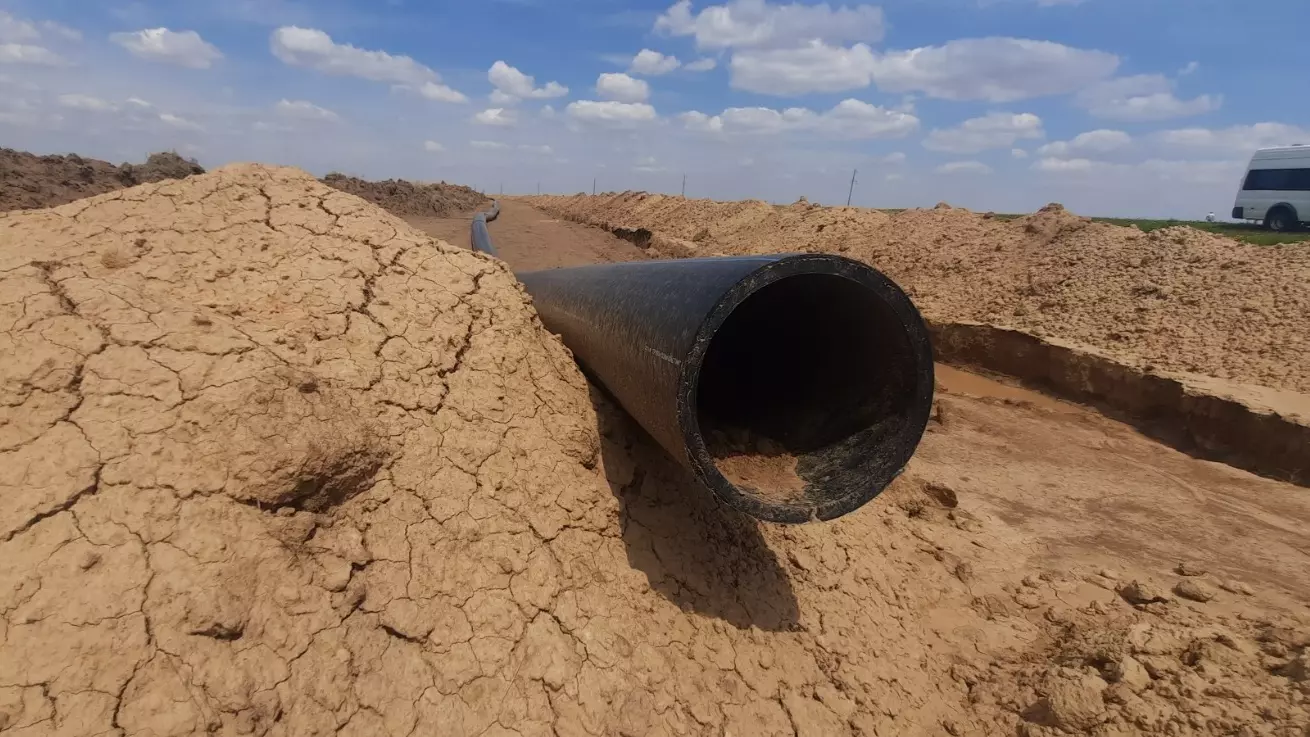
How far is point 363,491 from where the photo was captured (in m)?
2.63

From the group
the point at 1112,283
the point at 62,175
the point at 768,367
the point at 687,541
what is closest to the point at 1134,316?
the point at 1112,283

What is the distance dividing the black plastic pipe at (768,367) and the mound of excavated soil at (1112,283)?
285 inches

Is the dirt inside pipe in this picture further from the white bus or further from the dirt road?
the white bus

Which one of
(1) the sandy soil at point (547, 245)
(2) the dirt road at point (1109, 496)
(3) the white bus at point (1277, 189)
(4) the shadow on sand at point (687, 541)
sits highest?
(3) the white bus at point (1277, 189)

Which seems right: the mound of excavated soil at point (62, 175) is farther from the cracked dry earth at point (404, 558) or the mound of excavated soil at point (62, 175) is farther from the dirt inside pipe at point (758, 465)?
the dirt inside pipe at point (758, 465)

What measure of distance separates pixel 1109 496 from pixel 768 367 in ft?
13.8

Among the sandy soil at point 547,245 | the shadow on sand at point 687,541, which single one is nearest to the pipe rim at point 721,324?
the shadow on sand at point 687,541

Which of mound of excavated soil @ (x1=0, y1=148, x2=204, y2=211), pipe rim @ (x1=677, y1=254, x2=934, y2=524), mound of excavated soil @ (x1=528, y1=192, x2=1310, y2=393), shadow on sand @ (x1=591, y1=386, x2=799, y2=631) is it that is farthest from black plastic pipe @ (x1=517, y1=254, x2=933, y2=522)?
mound of excavated soil @ (x1=0, y1=148, x2=204, y2=211)

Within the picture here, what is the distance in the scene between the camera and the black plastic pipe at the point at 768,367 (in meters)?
2.32

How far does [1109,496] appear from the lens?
19.0 feet

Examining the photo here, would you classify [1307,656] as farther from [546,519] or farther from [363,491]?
[363,491]

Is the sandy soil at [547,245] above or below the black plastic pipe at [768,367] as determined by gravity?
below

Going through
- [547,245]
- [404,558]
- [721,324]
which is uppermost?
[721,324]

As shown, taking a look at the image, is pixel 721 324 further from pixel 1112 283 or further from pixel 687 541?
pixel 1112 283
